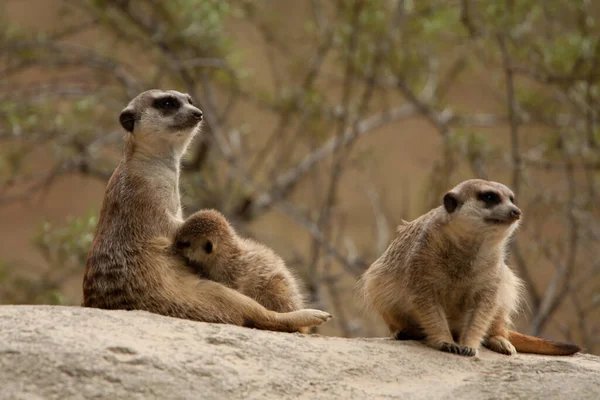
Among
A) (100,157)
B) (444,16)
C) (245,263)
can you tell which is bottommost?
(245,263)

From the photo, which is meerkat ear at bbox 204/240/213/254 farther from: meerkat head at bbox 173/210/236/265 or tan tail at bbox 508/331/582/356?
tan tail at bbox 508/331/582/356

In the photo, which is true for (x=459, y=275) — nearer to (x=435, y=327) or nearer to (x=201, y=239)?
(x=435, y=327)

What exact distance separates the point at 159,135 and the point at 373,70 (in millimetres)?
2978

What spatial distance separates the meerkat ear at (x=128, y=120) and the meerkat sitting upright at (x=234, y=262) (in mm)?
421

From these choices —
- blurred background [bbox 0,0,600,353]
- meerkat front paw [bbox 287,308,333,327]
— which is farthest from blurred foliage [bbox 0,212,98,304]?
meerkat front paw [bbox 287,308,333,327]

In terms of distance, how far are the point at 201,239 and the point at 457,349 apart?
34.3 inches

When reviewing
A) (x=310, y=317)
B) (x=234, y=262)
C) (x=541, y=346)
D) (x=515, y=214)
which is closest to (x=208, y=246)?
(x=234, y=262)

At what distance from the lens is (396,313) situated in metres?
2.75

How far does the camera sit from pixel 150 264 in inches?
97.4

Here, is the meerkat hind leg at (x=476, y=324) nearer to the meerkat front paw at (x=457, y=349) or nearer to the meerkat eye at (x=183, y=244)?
the meerkat front paw at (x=457, y=349)

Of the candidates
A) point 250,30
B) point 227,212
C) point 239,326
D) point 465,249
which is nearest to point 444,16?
point 227,212

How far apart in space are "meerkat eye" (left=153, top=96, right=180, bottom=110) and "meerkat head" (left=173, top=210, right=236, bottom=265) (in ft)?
1.37

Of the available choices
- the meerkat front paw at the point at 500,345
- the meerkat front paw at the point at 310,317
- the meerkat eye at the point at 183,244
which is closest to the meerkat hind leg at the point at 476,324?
the meerkat front paw at the point at 500,345

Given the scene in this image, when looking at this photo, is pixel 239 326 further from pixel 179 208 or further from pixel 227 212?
pixel 227 212
